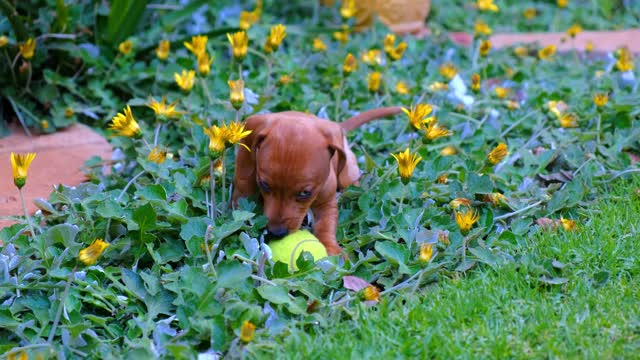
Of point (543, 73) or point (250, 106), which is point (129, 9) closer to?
point (250, 106)

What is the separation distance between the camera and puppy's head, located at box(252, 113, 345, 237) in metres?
3.21

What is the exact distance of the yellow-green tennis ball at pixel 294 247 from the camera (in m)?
A: 3.23

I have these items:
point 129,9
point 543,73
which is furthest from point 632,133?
point 129,9

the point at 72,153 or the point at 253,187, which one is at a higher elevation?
the point at 253,187

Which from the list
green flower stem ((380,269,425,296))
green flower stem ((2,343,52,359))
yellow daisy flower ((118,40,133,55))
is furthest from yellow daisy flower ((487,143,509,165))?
yellow daisy flower ((118,40,133,55))

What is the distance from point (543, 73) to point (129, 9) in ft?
8.34

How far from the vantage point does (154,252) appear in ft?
10.6

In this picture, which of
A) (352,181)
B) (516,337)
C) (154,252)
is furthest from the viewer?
(352,181)

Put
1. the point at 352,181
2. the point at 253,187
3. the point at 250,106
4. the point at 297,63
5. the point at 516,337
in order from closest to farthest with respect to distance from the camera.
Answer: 1. the point at 516,337
2. the point at 253,187
3. the point at 352,181
4. the point at 250,106
5. the point at 297,63

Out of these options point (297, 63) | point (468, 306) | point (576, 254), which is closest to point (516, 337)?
point (468, 306)

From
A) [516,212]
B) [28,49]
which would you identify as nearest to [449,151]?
[516,212]

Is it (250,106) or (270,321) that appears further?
(250,106)

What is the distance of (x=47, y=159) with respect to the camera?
14.3 feet

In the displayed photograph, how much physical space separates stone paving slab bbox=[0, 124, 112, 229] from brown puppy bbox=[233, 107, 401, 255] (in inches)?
40.4
